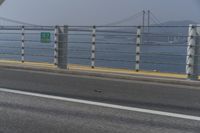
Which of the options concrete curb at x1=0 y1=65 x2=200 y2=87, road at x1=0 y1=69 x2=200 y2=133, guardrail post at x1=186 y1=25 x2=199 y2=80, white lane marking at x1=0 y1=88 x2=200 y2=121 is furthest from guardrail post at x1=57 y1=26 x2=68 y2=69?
white lane marking at x1=0 y1=88 x2=200 y2=121

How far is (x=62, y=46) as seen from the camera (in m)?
14.6

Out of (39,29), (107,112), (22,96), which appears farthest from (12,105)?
(39,29)

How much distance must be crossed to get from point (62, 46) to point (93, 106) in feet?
22.8

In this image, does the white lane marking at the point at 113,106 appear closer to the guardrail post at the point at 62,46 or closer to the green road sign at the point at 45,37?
the guardrail post at the point at 62,46

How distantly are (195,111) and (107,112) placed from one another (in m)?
1.45

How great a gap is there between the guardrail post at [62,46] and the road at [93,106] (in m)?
2.66

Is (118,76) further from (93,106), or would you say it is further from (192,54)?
(93,106)

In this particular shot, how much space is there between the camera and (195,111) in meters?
7.59

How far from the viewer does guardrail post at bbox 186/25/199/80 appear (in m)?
11.9

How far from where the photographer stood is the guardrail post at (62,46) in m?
14.5

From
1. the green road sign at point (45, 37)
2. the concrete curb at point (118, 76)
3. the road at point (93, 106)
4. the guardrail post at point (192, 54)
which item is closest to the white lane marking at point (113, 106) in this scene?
the road at point (93, 106)

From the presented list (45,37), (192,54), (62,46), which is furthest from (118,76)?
(45,37)

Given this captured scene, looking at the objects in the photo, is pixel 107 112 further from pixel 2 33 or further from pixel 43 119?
pixel 2 33

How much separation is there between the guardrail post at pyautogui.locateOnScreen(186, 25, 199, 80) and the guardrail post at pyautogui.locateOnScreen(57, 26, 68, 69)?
4188 millimetres
